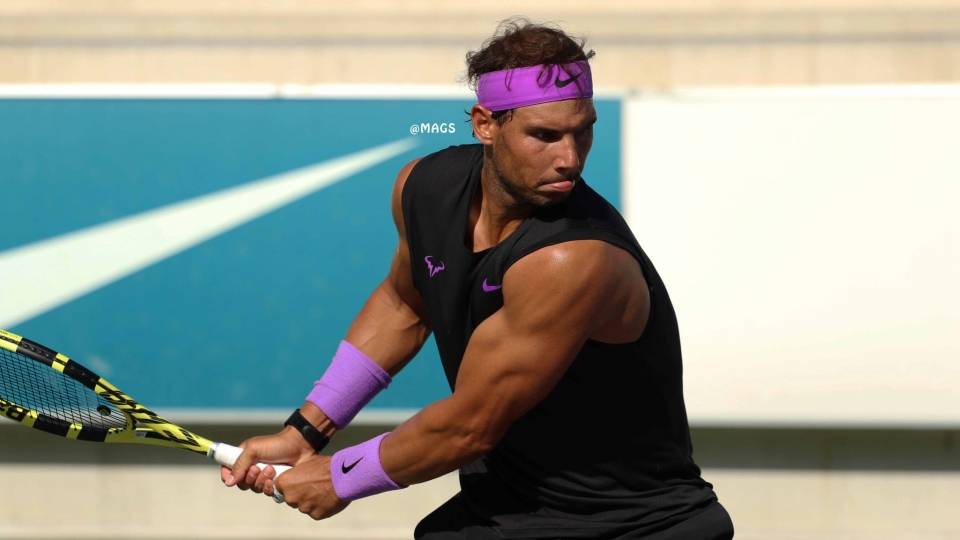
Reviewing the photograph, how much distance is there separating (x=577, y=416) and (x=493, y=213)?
52 centimetres

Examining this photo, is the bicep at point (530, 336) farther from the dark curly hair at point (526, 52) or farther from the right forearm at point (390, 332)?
the right forearm at point (390, 332)

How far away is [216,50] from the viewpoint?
665 centimetres

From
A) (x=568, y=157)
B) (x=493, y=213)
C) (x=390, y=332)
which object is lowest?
(x=390, y=332)

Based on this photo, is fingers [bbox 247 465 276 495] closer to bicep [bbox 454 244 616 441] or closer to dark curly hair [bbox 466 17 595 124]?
bicep [bbox 454 244 616 441]

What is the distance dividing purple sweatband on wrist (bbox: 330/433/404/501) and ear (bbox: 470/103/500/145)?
760mm

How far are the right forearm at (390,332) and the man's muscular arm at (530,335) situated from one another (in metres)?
0.67

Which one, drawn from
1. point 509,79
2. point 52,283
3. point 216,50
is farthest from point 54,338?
point 509,79

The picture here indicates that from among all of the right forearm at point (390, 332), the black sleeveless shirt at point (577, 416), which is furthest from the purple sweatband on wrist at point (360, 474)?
the right forearm at point (390, 332)

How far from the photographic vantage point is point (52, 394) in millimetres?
4723

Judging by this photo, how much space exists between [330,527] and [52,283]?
5.56 feet

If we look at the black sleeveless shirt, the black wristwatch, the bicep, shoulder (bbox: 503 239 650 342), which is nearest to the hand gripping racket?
the black wristwatch

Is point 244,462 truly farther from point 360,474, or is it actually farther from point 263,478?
point 360,474

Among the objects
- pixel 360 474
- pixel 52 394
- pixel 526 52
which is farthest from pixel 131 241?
pixel 526 52

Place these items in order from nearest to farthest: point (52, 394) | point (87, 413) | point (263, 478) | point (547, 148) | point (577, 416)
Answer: point (547, 148) < point (577, 416) < point (263, 478) < point (87, 413) < point (52, 394)
